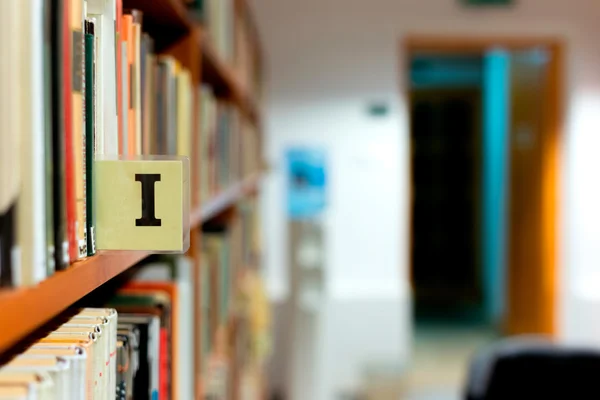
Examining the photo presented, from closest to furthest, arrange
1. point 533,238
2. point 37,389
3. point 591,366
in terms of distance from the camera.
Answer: point 37,389, point 591,366, point 533,238

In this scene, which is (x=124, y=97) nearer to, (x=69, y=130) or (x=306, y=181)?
(x=69, y=130)

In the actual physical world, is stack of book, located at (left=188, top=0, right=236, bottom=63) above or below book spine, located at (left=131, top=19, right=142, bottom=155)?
above

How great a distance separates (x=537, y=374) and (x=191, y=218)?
1.63m

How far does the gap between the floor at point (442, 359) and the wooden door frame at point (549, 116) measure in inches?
29.1

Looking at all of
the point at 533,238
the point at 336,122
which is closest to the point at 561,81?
the point at 533,238

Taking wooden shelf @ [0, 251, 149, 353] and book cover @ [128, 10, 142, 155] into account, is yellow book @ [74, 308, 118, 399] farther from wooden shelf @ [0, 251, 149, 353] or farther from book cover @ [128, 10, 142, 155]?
book cover @ [128, 10, 142, 155]

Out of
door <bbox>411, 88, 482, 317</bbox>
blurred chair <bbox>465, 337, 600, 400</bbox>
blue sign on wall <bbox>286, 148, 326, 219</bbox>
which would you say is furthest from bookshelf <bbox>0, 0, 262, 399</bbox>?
door <bbox>411, 88, 482, 317</bbox>

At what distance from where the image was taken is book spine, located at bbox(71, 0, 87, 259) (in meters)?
0.59

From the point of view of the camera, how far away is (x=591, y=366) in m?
2.35

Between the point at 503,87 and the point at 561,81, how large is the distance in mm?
1748

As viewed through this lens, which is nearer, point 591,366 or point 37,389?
point 37,389

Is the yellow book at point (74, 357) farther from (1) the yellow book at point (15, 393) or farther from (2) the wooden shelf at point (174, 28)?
(2) the wooden shelf at point (174, 28)

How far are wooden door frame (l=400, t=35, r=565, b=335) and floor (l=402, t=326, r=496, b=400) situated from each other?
29.1 inches

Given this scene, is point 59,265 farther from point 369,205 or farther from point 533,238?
point 533,238
